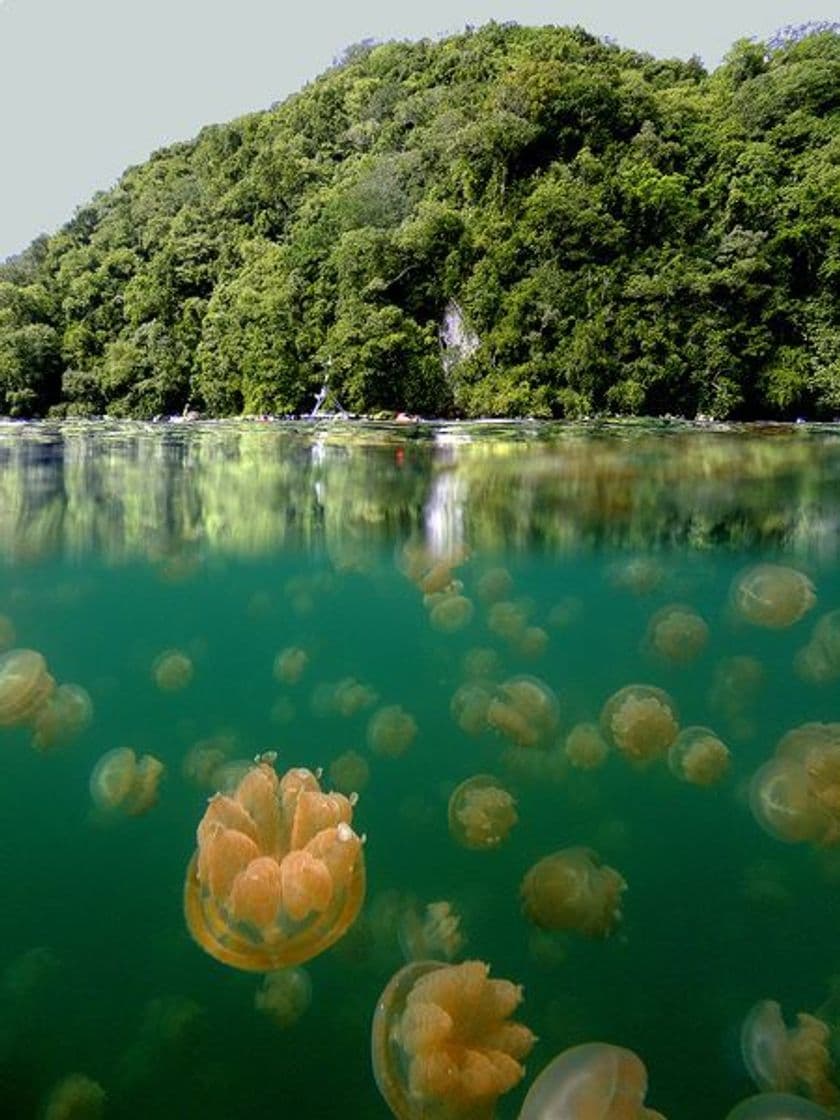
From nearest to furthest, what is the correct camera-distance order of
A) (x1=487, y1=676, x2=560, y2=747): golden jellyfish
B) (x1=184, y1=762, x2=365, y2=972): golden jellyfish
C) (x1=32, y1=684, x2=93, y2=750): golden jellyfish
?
(x1=184, y1=762, x2=365, y2=972): golden jellyfish → (x1=487, y1=676, x2=560, y2=747): golden jellyfish → (x1=32, y1=684, x2=93, y2=750): golden jellyfish

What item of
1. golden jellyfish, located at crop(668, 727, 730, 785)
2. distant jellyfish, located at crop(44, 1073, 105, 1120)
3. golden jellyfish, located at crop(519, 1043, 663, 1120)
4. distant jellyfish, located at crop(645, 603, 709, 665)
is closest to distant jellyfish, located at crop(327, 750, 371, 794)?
golden jellyfish, located at crop(668, 727, 730, 785)

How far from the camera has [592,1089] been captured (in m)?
2.67

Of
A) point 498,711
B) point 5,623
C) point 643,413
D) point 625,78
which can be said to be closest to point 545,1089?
point 498,711

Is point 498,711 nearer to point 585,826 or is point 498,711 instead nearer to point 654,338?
point 585,826

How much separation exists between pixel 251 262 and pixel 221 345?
5.38m

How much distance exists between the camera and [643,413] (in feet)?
71.8

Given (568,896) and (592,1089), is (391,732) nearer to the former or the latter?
(568,896)

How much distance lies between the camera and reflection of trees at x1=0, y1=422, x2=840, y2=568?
11828mm

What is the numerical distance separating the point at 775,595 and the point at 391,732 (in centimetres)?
377

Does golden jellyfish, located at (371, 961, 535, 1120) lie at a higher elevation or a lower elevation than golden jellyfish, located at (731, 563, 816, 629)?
lower

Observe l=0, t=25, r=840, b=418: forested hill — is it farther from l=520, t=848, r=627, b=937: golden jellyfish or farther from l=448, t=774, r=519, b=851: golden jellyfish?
l=520, t=848, r=627, b=937: golden jellyfish

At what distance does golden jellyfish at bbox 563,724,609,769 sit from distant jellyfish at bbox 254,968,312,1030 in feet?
9.42

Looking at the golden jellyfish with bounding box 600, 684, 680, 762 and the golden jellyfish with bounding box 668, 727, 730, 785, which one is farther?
the golden jellyfish with bounding box 668, 727, 730, 785

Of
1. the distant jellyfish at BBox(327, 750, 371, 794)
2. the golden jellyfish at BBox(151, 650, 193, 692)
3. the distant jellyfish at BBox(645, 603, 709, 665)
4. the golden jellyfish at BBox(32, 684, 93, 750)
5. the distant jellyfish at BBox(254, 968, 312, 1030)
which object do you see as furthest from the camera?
the golden jellyfish at BBox(151, 650, 193, 692)
